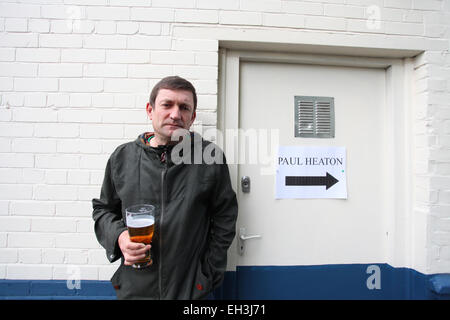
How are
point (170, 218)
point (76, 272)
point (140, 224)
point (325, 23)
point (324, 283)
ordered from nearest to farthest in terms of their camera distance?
point (140, 224) → point (170, 218) → point (76, 272) → point (325, 23) → point (324, 283)

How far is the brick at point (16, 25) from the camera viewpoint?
5.90 feet

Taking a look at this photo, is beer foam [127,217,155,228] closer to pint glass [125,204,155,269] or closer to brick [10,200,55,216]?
pint glass [125,204,155,269]

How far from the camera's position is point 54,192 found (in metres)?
1.79

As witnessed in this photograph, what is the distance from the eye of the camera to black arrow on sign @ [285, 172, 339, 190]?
2008mm

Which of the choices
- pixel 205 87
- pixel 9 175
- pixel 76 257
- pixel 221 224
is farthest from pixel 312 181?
pixel 9 175

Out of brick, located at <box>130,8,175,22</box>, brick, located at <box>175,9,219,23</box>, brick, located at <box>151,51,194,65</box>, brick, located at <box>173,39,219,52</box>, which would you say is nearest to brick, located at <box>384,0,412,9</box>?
brick, located at <box>175,9,219,23</box>

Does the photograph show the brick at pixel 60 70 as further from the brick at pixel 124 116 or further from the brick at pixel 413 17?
the brick at pixel 413 17

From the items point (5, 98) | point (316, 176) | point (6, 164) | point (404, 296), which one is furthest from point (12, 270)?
point (404, 296)

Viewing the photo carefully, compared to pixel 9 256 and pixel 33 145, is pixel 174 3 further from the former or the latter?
pixel 9 256

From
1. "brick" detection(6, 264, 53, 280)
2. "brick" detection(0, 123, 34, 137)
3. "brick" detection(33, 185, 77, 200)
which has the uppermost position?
"brick" detection(0, 123, 34, 137)

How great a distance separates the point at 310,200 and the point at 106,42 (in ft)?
7.03

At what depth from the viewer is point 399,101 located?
80.0 inches

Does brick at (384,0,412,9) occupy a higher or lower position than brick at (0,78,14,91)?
higher

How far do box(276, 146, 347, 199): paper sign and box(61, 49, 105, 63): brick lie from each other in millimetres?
1661
